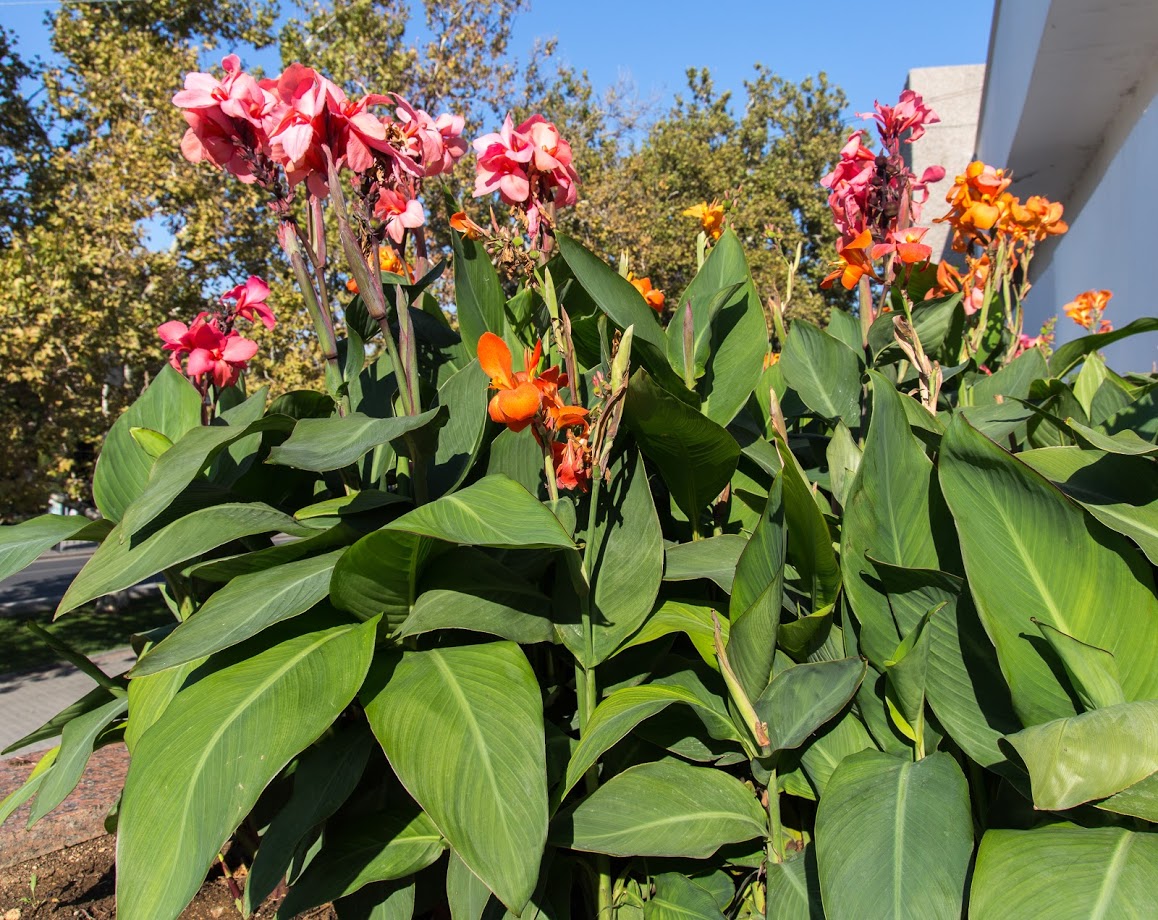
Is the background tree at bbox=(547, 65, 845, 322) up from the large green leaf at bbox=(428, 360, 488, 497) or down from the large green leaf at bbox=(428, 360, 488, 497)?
up

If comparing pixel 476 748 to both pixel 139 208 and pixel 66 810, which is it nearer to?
pixel 66 810

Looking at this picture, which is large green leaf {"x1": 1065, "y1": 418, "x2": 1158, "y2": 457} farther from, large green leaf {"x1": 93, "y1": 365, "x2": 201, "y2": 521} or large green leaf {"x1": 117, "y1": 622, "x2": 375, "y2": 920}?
large green leaf {"x1": 93, "y1": 365, "x2": 201, "y2": 521}

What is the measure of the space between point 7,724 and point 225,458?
19.7ft

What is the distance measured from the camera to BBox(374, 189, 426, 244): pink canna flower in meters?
1.39

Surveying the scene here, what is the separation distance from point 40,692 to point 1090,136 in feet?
35.0

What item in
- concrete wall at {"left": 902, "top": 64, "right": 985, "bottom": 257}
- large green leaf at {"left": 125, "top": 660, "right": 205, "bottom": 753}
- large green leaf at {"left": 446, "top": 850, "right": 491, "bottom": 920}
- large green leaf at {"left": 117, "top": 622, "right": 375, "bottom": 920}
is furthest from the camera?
concrete wall at {"left": 902, "top": 64, "right": 985, "bottom": 257}

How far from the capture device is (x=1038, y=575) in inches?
40.1

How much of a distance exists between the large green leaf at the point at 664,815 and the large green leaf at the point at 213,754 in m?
0.37

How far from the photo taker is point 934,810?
3.18 feet

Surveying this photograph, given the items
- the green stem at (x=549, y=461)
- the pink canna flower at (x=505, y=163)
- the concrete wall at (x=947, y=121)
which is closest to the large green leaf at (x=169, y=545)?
the green stem at (x=549, y=461)

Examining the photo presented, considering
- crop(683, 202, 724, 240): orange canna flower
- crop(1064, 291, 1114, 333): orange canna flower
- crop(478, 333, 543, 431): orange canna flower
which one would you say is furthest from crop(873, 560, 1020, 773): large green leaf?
crop(1064, 291, 1114, 333): orange canna flower

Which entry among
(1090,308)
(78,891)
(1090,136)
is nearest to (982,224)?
(1090,308)

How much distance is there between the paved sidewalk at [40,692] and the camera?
6035 mm

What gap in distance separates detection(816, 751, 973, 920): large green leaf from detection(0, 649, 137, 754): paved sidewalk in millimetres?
5797
